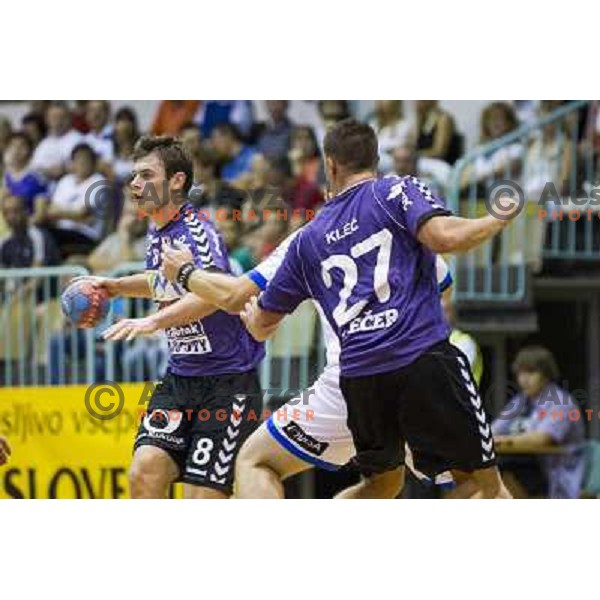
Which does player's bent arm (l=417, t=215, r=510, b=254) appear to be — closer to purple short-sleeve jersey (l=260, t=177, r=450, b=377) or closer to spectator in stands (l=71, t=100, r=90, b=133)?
purple short-sleeve jersey (l=260, t=177, r=450, b=377)

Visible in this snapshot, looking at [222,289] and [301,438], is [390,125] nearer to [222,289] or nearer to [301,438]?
[222,289]

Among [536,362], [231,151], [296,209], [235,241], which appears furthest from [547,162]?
[235,241]

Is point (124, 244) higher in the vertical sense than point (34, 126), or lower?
lower

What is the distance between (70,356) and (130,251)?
0.99 m

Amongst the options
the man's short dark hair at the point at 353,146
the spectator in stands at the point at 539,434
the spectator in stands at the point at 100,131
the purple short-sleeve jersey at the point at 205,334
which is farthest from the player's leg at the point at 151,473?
the spectator in stands at the point at 100,131

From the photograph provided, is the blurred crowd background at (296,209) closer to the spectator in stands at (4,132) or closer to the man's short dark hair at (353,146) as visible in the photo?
the spectator in stands at (4,132)

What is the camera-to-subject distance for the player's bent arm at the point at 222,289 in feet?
29.3

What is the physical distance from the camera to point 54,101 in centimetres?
1511

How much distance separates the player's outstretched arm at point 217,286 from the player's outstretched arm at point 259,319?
56 mm

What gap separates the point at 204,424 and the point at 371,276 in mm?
1485

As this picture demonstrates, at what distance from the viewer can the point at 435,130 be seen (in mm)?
13375

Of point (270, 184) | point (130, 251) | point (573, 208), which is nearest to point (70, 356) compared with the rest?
point (130, 251)

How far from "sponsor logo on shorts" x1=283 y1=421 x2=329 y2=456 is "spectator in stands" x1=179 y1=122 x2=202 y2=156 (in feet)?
18.1

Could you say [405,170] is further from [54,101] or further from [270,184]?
[54,101]
